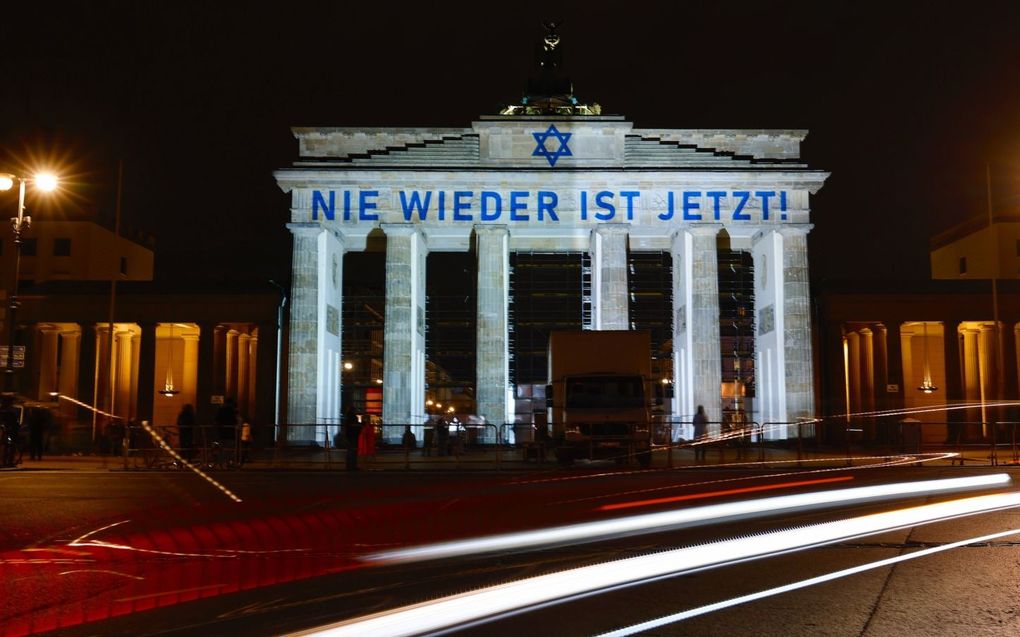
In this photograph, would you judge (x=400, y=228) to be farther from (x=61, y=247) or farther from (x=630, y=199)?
(x=61, y=247)

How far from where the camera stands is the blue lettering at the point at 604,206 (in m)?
46.1

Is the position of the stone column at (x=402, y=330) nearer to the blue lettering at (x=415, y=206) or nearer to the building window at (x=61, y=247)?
the blue lettering at (x=415, y=206)

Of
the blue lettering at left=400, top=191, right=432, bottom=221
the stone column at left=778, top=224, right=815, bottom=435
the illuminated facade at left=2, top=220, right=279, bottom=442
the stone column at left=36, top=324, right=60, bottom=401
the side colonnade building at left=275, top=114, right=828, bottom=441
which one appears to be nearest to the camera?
the stone column at left=778, top=224, right=815, bottom=435

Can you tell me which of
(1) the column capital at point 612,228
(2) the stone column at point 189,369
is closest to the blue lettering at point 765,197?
(1) the column capital at point 612,228

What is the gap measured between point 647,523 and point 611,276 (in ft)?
112

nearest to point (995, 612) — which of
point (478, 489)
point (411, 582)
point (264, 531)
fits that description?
point (411, 582)

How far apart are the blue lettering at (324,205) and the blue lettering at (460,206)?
5.61m

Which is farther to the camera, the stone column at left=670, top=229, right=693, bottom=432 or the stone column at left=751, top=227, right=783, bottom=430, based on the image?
the stone column at left=670, top=229, right=693, bottom=432

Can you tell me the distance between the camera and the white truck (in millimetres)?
27266

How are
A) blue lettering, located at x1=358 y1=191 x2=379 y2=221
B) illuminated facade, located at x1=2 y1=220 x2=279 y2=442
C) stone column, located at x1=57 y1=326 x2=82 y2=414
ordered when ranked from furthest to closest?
1. stone column, located at x1=57 y1=326 x2=82 y2=414
2. illuminated facade, located at x1=2 y1=220 x2=279 y2=442
3. blue lettering, located at x1=358 y1=191 x2=379 y2=221

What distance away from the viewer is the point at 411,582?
857 cm

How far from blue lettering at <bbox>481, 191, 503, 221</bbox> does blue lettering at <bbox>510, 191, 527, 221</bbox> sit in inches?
20.5

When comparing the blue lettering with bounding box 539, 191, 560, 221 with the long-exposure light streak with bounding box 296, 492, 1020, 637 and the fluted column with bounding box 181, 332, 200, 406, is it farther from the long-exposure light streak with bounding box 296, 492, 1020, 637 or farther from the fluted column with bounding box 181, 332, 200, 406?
the long-exposure light streak with bounding box 296, 492, 1020, 637

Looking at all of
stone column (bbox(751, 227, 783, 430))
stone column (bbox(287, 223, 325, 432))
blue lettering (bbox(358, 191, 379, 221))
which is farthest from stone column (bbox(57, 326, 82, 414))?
stone column (bbox(751, 227, 783, 430))
